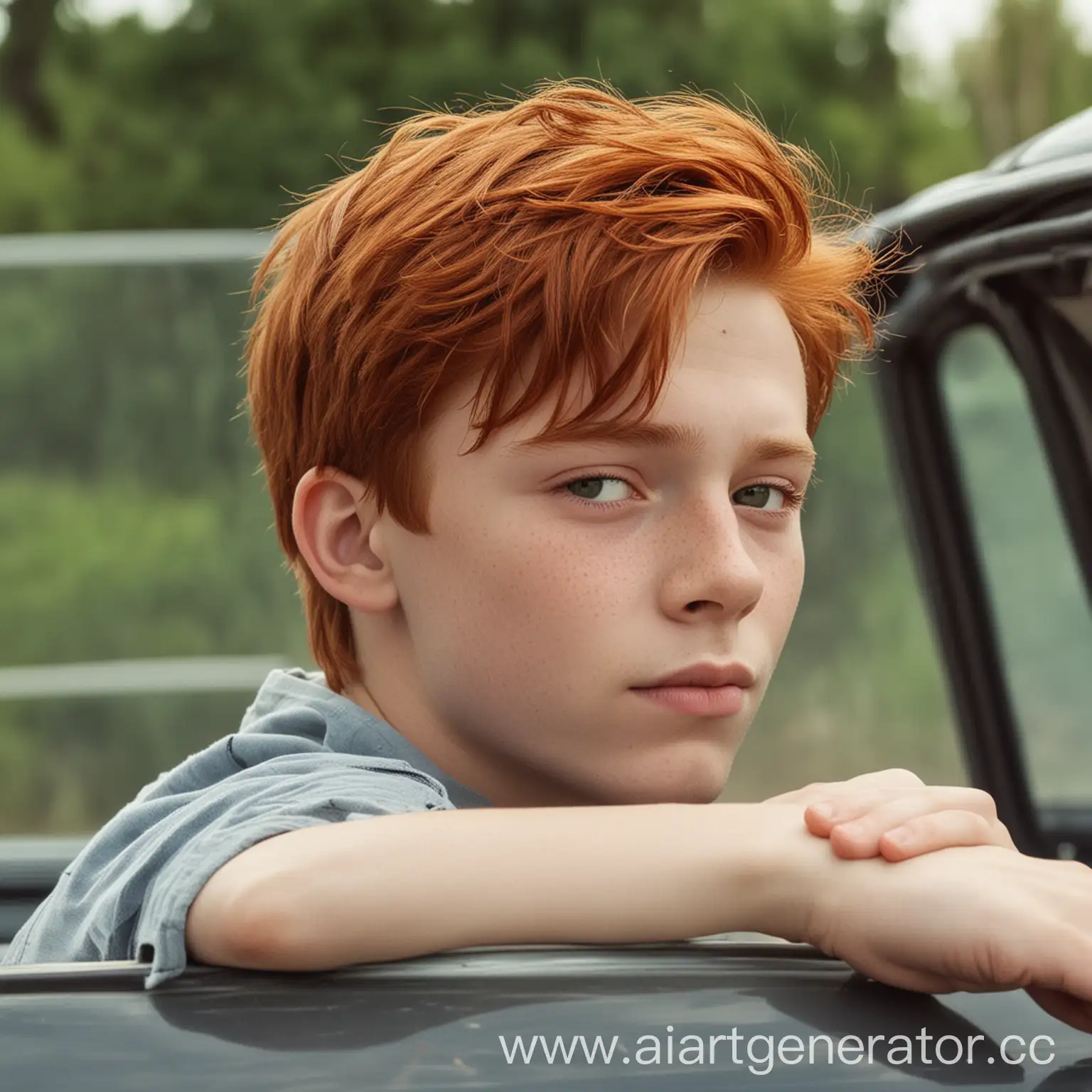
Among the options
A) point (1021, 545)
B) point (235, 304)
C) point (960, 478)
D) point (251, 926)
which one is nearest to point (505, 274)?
point (251, 926)

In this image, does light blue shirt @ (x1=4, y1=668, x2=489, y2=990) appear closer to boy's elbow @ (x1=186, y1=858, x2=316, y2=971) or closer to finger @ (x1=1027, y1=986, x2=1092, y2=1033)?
boy's elbow @ (x1=186, y1=858, x2=316, y2=971)

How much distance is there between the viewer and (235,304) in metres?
5.85

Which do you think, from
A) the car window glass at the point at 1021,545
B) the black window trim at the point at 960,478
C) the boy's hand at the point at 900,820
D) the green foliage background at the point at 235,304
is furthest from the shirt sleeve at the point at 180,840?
the green foliage background at the point at 235,304

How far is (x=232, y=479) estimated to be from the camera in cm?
689

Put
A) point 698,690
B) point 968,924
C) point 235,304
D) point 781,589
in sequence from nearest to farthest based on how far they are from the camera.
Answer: point 968,924 < point 698,690 < point 781,589 < point 235,304

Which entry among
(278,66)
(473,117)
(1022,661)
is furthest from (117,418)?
(278,66)

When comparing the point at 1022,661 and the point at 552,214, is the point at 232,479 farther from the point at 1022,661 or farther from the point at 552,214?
the point at 552,214

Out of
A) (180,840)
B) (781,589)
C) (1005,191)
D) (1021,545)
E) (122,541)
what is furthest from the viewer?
(122,541)

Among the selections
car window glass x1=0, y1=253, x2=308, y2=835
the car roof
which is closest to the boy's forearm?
the car roof

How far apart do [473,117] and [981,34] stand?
54.7ft

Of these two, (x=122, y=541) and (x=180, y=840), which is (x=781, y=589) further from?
(x=122, y=541)

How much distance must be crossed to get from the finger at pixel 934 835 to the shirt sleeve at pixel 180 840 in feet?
1.32

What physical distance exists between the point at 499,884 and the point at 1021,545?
199 centimetres

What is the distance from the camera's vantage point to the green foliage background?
6.44 metres
